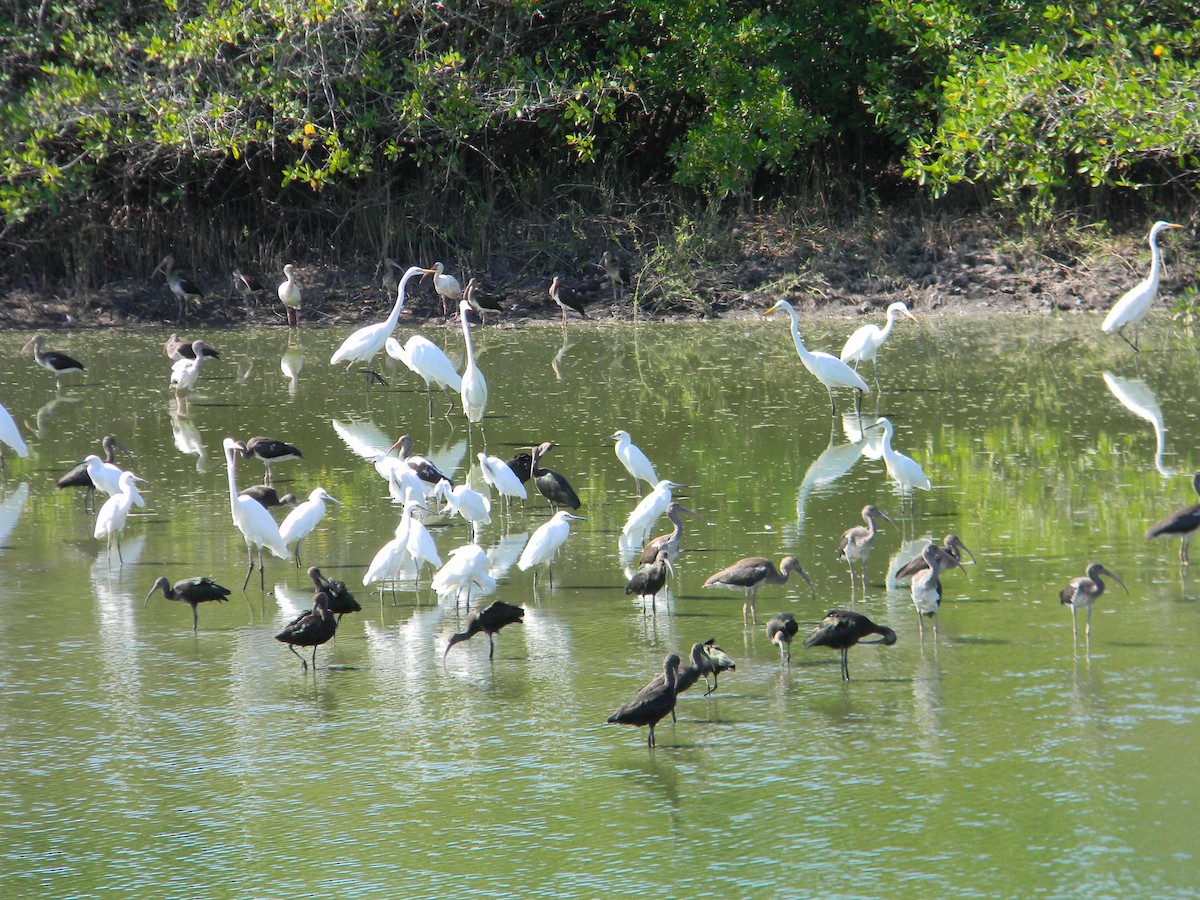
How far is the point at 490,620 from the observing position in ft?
23.4

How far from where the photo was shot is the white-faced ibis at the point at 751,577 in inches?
297

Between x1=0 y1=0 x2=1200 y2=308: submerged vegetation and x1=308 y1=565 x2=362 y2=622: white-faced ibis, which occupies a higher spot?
x1=0 y1=0 x2=1200 y2=308: submerged vegetation

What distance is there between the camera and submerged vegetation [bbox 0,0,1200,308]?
18.9 m

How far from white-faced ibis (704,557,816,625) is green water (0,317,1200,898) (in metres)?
0.19

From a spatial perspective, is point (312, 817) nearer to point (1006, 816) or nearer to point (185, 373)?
point (1006, 816)

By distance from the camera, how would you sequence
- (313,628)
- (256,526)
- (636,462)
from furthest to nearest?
(636,462)
(256,526)
(313,628)

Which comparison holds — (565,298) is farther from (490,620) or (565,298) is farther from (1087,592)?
(1087,592)

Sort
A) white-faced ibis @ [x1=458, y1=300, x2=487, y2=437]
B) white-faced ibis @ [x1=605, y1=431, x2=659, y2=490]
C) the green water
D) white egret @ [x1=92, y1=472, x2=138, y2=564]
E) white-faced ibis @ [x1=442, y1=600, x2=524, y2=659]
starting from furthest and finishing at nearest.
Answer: white-faced ibis @ [x1=458, y1=300, x2=487, y2=437] < white-faced ibis @ [x1=605, y1=431, x2=659, y2=490] < white egret @ [x1=92, y1=472, x2=138, y2=564] < white-faced ibis @ [x1=442, y1=600, x2=524, y2=659] < the green water

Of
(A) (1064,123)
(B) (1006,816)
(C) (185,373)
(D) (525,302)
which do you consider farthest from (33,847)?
(A) (1064,123)

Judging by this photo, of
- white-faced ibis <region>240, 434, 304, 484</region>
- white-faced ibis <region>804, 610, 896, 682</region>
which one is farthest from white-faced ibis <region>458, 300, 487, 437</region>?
white-faced ibis <region>804, 610, 896, 682</region>

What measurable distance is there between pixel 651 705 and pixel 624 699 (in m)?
0.67

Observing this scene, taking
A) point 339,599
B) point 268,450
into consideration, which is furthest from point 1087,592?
point 268,450

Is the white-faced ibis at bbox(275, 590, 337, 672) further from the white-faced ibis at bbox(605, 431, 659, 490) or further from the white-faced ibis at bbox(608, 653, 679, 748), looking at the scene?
the white-faced ibis at bbox(605, 431, 659, 490)

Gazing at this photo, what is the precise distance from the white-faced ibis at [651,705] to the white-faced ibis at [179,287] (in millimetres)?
14875
